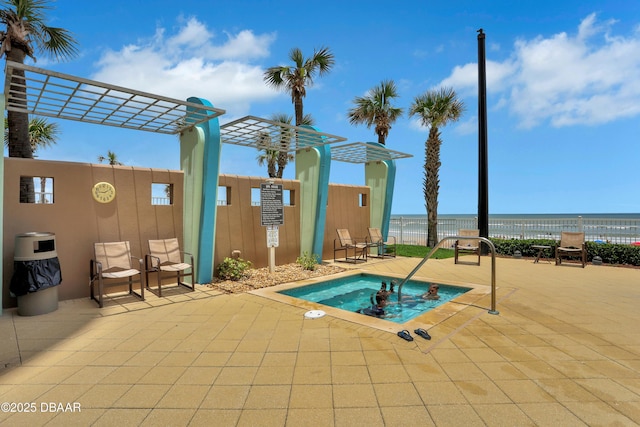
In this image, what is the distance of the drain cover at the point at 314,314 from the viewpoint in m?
4.20

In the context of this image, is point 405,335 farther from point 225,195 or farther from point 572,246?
point 572,246

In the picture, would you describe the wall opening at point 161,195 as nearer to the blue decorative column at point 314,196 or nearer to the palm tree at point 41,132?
the blue decorative column at point 314,196

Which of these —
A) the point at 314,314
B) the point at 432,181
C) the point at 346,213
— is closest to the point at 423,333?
the point at 314,314

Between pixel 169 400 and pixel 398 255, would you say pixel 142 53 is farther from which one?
pixel 398 255

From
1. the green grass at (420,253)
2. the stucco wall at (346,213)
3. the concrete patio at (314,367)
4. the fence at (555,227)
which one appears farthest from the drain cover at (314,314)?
the fence at (555,227)

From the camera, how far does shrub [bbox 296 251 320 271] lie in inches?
310

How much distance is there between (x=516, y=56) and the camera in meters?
8.25

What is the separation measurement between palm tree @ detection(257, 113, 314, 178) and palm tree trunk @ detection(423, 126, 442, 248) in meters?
6.33

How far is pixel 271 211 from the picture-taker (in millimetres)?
7121

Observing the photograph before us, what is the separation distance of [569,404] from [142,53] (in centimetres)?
864

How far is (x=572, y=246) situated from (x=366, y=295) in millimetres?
6476

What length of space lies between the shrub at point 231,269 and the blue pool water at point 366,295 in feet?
4.58

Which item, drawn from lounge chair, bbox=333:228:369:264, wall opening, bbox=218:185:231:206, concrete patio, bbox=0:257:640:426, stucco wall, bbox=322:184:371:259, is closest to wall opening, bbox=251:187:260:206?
wall opening, bbox=218:185:231:206

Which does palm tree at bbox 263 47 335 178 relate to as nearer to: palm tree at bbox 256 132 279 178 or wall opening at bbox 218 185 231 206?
palm tree at bbox 256 132 279 178
